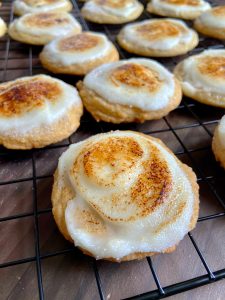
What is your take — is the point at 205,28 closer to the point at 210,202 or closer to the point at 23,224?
the point at 210,202

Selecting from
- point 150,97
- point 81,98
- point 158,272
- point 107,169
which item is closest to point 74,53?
point 81,98

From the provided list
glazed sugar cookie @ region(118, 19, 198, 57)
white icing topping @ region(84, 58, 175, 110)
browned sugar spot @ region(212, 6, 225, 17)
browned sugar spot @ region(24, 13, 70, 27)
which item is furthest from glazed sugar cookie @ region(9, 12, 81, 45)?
browned sugar spot @ region(212, 6, 225, 17)

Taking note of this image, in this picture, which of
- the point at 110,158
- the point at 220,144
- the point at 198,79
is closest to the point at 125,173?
the point at 110,158

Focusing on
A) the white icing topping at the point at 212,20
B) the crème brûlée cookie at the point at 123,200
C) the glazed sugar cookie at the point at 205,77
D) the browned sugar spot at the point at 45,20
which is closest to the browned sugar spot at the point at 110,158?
the crème brûlée cookie at the point at 123,200

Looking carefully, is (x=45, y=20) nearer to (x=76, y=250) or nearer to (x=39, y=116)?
(x=39, y=116)

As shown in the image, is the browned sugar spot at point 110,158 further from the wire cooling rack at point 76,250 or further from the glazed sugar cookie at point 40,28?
the glazed sugar cookie at point 40,28

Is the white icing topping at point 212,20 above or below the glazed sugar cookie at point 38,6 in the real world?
above
